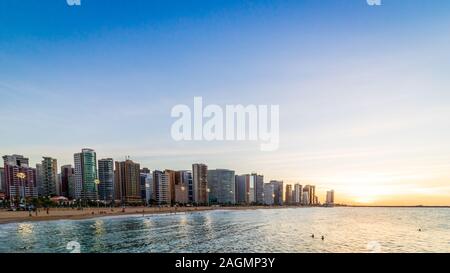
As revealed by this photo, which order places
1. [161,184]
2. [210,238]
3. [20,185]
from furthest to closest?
[20,185]
[161,184]
[210,238]

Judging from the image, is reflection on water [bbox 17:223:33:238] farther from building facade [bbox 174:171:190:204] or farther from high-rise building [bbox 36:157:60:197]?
high-rise building [bbox 36:157:60:197]

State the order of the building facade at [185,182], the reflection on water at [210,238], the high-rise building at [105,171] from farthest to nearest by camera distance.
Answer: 1. the reflection on water at [210,238]
2. the building facade at [185,182]
3. the high-rise building at [105,171]

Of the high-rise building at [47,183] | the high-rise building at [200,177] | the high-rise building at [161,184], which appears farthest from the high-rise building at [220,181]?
the high-rise building at [47,183]

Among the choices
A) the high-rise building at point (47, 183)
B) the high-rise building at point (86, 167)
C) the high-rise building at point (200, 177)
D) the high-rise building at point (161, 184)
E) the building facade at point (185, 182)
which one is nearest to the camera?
the high-rise building at point (86, 167)

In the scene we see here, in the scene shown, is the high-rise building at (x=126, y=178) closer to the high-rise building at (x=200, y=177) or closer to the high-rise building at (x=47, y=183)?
the high-rise building at (x=200, y=177)

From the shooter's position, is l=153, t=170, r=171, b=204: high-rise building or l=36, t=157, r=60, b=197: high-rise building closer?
l=153, t=170, r=171, b=204: high-rise building

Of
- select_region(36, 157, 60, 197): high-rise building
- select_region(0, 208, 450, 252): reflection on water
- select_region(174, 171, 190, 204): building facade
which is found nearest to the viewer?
select_region(174, 171, 190, 204): building facade

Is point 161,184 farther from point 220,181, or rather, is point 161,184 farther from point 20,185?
point 220,181

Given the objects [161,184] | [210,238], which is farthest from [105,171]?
[161,184]

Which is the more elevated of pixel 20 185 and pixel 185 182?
pixel 185 182

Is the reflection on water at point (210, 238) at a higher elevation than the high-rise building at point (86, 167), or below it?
below

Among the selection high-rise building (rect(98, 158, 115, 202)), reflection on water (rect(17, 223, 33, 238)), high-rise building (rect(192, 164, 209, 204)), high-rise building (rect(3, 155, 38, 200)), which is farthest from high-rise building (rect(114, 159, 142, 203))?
high-rise building (rect(3, 155, 38, 200))
